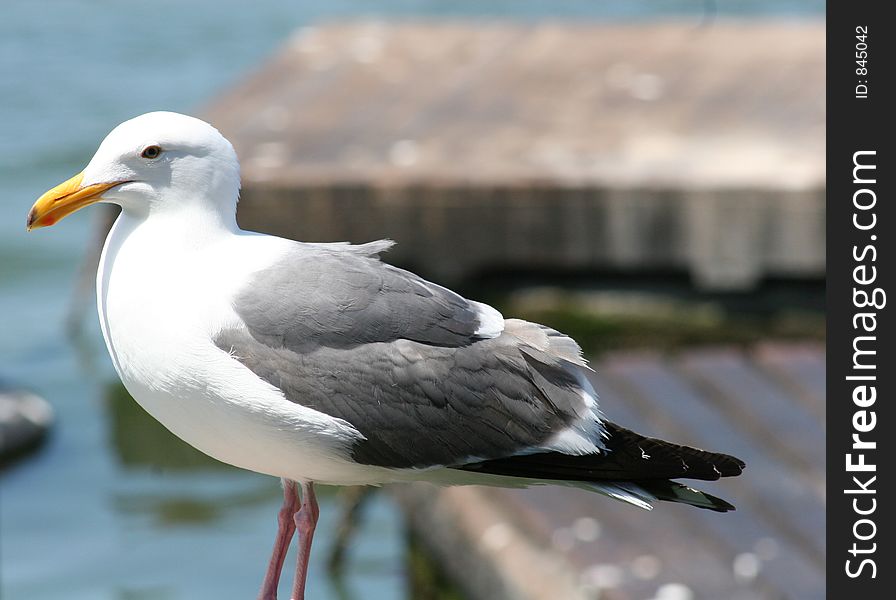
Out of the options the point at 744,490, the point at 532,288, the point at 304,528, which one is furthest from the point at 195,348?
the point at 532,288

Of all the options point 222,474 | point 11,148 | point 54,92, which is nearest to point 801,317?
point 222,474

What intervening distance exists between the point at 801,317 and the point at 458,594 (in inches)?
123

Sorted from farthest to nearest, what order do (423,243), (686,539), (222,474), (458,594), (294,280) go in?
(222,474), (423,243), (458,594), (686,539), (294,280)

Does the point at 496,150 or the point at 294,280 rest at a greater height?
the point at 294,280

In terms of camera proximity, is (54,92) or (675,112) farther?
(54,92)

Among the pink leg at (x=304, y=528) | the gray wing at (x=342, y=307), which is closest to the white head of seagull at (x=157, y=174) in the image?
the gray wing at (x=342, y=307)

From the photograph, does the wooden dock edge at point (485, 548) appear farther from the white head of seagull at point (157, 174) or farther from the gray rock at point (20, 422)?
the gray rock at point (20, 422)

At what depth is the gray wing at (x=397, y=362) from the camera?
95.7 inches

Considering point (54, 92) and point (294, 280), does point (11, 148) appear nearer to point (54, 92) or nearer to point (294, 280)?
point (54, 92)

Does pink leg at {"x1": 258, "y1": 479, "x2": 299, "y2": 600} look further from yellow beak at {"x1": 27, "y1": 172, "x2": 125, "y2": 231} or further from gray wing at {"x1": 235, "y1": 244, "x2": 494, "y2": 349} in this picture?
yellow beak at {"x1": 27, "y1": 172, "x2": 125, "y2": 231}

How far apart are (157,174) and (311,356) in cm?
39

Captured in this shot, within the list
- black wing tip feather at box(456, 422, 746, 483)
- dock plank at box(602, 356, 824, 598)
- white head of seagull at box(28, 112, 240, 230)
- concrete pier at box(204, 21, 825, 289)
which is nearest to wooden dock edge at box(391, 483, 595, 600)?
dock plank at box(602, 356, 824, 598)

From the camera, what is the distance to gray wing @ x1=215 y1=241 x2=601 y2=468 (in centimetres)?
243

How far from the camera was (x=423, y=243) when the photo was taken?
8.61 meters
